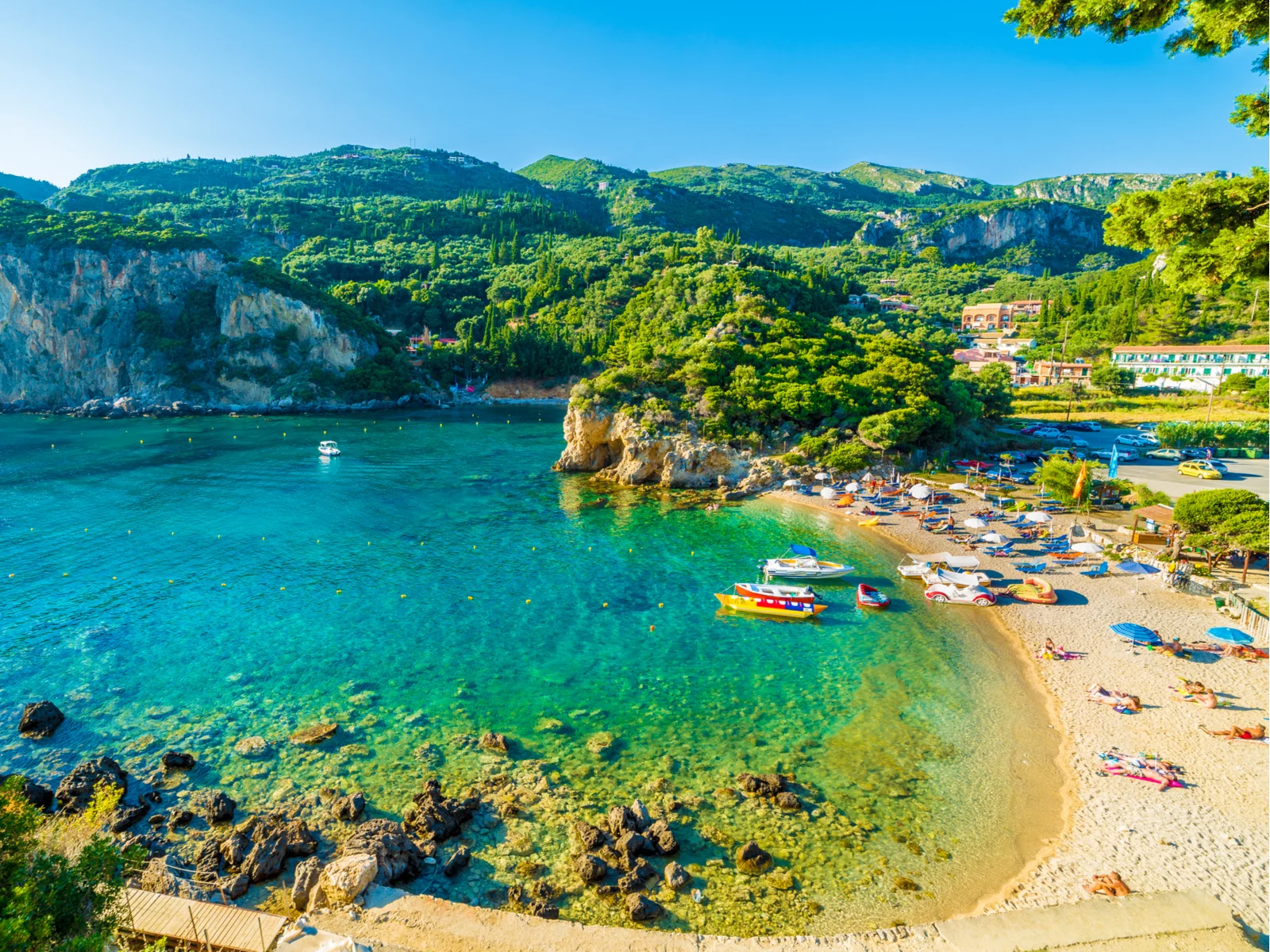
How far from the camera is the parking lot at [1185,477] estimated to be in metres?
43.5

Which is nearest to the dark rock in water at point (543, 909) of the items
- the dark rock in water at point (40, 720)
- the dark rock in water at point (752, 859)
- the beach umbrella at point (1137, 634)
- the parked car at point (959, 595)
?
the dark rock in water at point (752, 859)

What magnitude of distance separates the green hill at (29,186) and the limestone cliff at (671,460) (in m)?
223

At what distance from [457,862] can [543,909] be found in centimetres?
251

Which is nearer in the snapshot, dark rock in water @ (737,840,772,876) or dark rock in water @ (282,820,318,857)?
dark rock in water @ (737,840,772,876)

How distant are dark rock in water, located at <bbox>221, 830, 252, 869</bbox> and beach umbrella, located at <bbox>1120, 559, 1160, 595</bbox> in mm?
35661

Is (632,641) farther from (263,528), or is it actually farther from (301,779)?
(263,528)

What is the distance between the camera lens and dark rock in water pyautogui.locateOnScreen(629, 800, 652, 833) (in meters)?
16.0

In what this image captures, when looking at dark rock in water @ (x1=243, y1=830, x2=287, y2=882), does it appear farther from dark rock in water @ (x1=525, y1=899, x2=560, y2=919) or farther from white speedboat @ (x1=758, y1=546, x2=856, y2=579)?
white speedboat @ (x1=758, y1=546, x2=856, y2=579)

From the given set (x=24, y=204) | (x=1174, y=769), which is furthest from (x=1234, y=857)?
(x=24, y=204)

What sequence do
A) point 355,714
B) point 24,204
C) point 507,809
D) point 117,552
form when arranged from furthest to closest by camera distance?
1. point 24,204
2. point 117,552
3. point 355,714
4. point 507,809

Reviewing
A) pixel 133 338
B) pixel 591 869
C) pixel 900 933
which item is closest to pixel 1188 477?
pixel 900 933

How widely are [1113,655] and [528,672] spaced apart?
71.5 feet

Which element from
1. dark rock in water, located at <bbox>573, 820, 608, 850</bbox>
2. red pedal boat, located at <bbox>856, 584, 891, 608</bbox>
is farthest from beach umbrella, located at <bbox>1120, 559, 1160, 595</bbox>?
dark rock in water, located at <bbox>573, 820, 608, 850</bbox>

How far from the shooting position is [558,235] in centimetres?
16400
